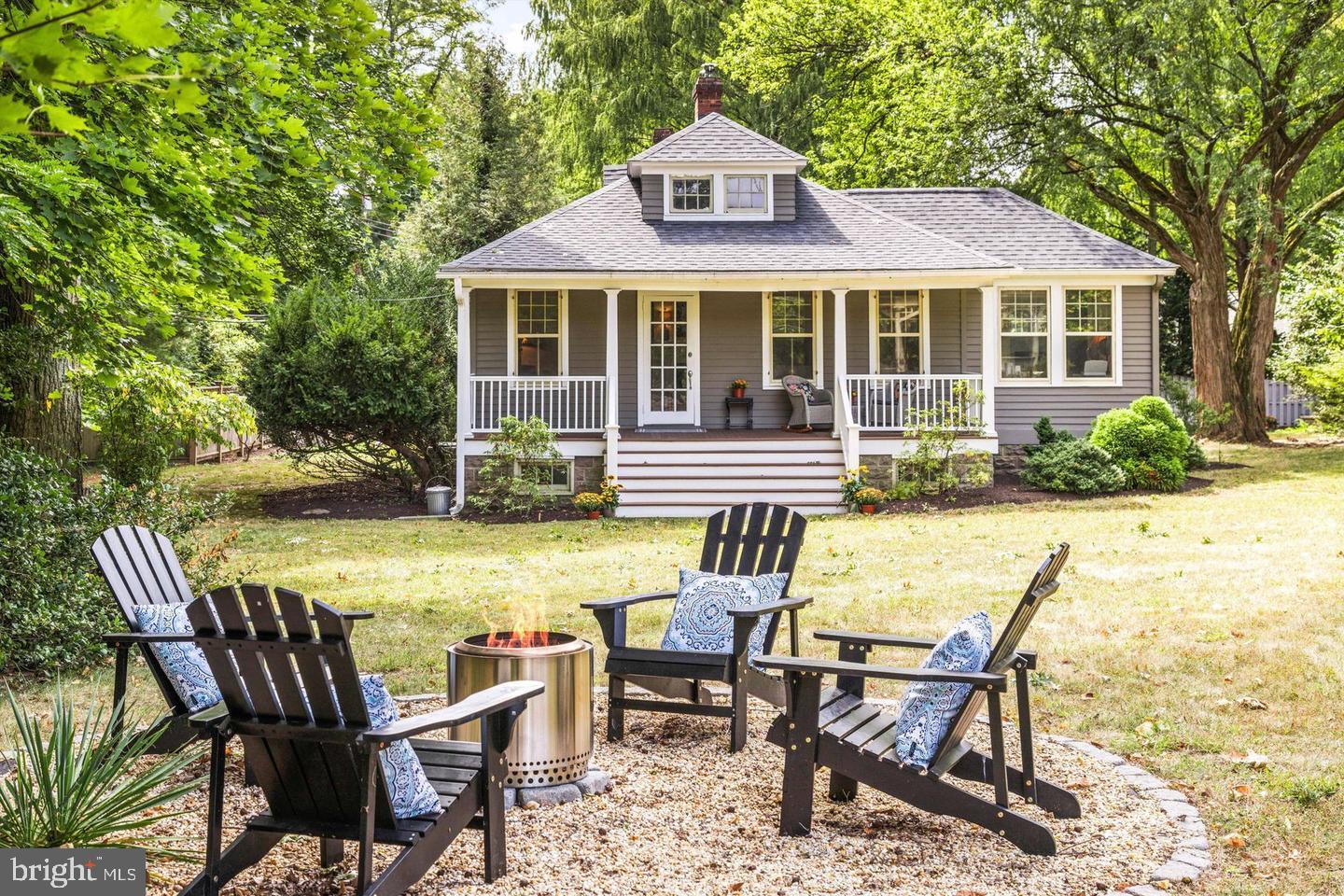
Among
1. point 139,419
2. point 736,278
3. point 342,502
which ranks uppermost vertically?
point 736,278

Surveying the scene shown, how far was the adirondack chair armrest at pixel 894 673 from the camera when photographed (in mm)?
3828

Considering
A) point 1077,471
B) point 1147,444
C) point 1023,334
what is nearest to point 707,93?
point 1023,334

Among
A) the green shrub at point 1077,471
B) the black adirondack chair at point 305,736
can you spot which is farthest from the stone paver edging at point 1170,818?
the green shrub at point 1077,471

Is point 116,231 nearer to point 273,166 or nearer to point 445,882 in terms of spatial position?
point 273,166

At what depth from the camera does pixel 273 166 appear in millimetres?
6645

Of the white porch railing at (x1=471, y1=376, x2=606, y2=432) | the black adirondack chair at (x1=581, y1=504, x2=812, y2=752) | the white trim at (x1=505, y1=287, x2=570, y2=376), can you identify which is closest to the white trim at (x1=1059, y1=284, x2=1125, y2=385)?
the white porch railing at (x1=471, y1=376, x2=606, y2=432)

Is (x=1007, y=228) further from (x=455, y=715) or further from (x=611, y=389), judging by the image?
(x=455, y=715)

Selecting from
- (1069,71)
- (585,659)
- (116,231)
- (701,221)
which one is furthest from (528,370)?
(585,659)

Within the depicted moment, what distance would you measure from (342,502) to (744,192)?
25.6ft

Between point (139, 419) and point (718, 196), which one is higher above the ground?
point (718, 196)

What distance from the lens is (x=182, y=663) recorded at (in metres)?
4.34

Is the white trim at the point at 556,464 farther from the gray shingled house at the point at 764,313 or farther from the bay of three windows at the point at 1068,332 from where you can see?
the bay of three windows at the point at 1068,332

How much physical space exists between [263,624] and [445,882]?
1128 millimetres

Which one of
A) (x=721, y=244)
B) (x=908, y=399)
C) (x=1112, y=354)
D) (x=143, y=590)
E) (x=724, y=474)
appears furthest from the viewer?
(x=1112, y=354)
